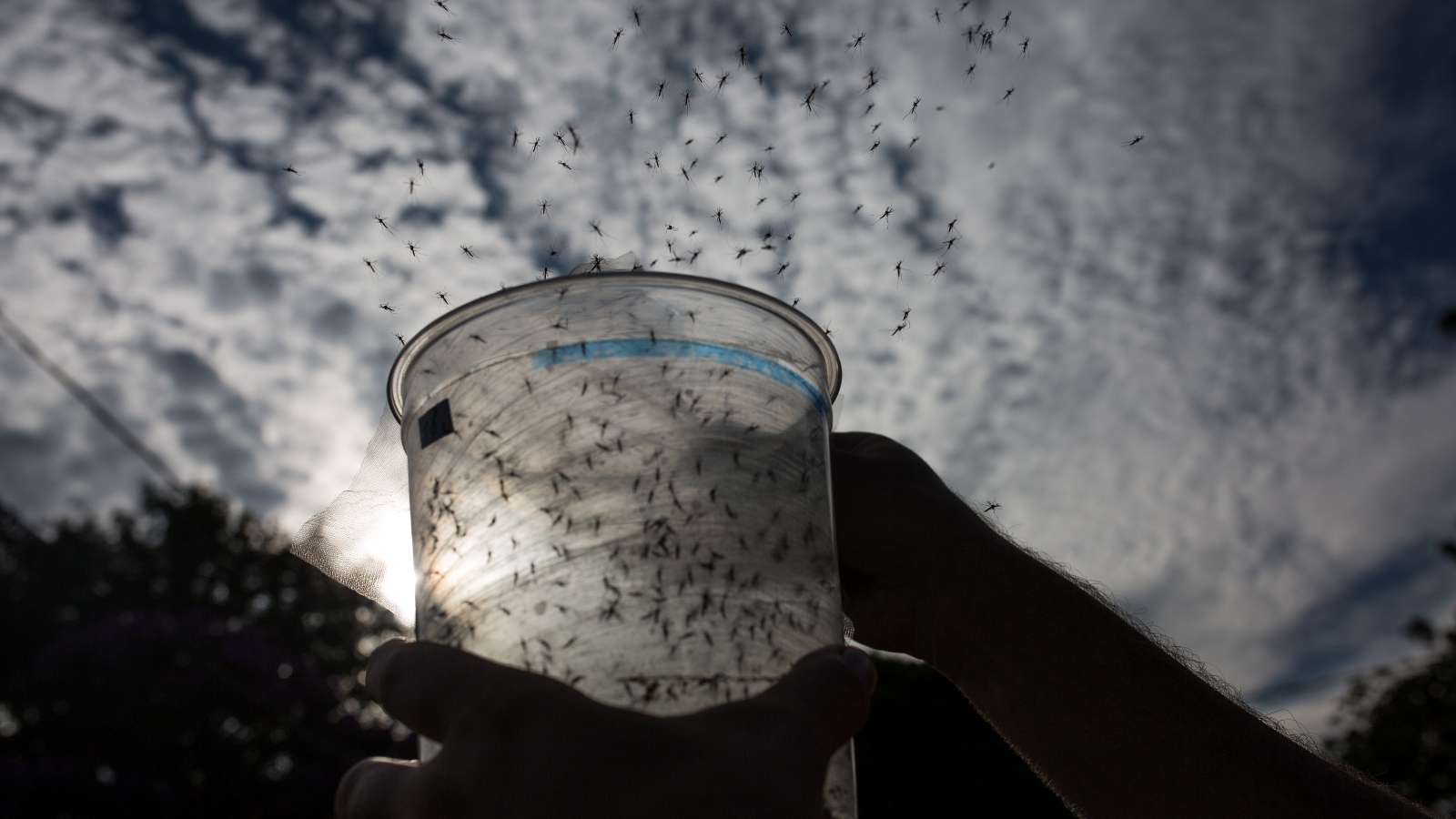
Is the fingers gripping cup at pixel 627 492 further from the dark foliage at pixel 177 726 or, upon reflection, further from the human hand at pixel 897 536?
the dark foliage at pixel 177 726

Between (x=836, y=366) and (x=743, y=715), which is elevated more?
(x=836, y=366)

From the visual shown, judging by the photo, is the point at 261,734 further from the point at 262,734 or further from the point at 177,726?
the point at 177,726

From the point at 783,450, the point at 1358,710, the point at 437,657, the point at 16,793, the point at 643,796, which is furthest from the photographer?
the point at 1358,710

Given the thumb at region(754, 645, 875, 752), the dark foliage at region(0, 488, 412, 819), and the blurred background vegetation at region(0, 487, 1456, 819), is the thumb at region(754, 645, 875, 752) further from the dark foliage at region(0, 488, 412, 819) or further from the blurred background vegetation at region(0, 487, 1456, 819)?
the dark foliage at region(0, 488, 412, 819)

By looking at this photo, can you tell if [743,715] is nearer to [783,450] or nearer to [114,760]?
[783,450]

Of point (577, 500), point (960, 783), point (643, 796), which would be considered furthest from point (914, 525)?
point (960, 783)

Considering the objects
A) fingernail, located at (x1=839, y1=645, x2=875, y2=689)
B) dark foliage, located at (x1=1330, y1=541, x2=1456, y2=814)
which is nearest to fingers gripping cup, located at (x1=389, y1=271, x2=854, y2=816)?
fingernail, located at (x1=839, y1=645, x2=875, y2=689)

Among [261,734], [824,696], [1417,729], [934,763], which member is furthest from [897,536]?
[1417,729]
